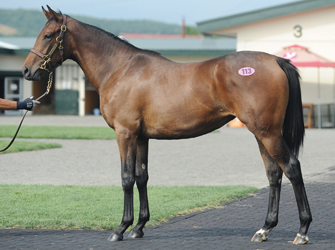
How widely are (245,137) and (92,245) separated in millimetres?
13904

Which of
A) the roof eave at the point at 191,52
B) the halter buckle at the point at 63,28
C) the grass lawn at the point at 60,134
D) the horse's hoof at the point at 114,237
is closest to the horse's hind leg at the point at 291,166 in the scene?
the horse's hoof at the point at 114,237

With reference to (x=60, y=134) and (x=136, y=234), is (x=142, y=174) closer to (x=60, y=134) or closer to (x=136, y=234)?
(x=136, y=234)

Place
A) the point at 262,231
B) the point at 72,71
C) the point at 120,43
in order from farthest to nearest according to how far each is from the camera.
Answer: the point at 72,71, the point at 120,43, the point at 262,231

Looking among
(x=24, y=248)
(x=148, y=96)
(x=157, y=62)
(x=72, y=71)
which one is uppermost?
(x=72, y=71)

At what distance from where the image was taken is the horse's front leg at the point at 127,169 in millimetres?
5551

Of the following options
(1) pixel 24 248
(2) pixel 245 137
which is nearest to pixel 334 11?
(2) pixel 245 137

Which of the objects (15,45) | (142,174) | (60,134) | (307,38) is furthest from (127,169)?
(15,45)

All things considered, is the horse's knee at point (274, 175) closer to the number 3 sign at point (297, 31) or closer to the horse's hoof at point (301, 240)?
the horse's hoof at point (301, 240)

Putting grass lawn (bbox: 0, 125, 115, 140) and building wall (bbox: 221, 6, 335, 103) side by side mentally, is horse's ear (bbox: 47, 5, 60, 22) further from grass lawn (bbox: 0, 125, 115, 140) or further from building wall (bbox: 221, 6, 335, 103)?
building wall (bbox: 221, 6, 335, 103)

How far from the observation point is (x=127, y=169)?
5.63 metres

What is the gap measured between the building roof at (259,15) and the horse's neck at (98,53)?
60.1 ft

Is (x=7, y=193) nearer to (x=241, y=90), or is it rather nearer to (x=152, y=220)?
(x=152, y=220)

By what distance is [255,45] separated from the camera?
24000mm

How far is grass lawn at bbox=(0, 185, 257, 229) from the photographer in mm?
6294
